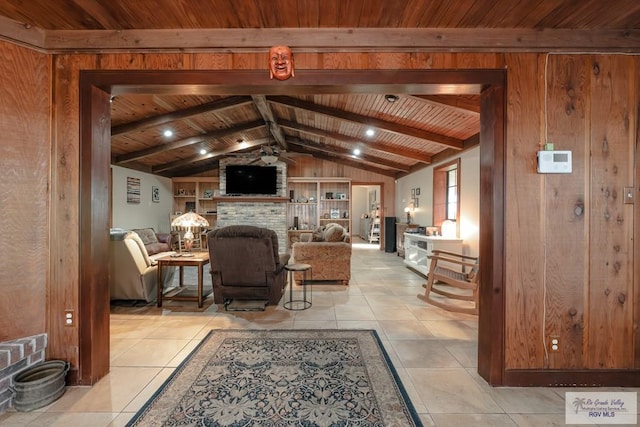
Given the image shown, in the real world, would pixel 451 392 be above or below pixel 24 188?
below

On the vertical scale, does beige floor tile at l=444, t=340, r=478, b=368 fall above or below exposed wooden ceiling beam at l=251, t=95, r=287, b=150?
below

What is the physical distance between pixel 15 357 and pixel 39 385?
0.25m

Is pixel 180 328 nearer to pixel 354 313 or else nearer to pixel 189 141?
pixel 354 313

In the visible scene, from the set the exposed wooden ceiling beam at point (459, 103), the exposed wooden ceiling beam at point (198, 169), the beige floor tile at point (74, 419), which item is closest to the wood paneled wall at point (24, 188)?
the beige floor tile at point (74, 419)

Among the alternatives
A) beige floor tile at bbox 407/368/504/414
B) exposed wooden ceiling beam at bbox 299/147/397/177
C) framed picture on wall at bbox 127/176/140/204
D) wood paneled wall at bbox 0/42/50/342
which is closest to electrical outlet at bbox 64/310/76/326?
wood paneled wall at bbox 0/42/50/342

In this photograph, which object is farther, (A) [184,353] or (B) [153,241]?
(B) [153,241]

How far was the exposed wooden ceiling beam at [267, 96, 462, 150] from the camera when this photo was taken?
16.5 ft

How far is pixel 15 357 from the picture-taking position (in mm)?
1815

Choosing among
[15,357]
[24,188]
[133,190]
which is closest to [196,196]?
[133,190]

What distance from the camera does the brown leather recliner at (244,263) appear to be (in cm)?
336

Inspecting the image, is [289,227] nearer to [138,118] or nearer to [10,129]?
[138,118]

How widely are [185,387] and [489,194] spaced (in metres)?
2.54

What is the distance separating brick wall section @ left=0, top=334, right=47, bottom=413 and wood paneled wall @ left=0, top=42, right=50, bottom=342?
83mm

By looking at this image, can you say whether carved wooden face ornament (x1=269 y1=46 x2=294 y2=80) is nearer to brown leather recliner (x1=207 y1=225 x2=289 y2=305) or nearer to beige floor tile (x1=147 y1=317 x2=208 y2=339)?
brown leather recliner (x1=207 y1=225 x2=289 y2=305)
